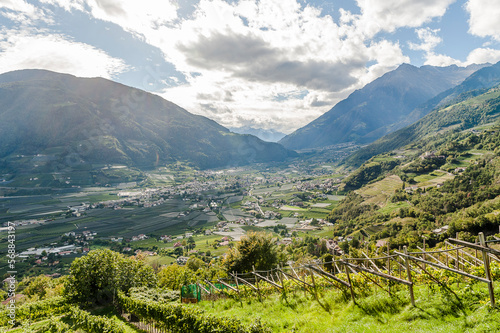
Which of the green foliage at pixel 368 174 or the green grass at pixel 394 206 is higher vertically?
the green foliage at pixel 368 174

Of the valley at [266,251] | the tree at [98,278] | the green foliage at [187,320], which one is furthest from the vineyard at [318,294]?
the tree at [98,278]

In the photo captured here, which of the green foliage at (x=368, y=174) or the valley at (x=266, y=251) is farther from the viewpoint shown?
the green foliage at (x=368, y=174)

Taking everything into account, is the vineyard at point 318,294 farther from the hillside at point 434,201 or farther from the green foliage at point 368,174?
the green foliage at point 368,174

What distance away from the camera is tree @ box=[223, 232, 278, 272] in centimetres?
3391

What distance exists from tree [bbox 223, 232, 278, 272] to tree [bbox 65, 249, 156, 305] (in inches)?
525

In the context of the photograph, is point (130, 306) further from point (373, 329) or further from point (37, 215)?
point (37, 215)

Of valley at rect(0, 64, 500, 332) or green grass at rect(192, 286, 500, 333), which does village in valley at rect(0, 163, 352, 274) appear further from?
green grass at rect(192, 286, 500, 333)

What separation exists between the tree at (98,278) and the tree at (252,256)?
13333 millimetres

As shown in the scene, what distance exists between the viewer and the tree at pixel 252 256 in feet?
111

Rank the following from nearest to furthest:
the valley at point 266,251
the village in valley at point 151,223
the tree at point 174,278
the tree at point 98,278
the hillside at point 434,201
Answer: the valley at point 266,251 < the tree at point 98,278 < the tree at point 174,278 < the hillside at point 434,201 < the village in valley at point 151,223

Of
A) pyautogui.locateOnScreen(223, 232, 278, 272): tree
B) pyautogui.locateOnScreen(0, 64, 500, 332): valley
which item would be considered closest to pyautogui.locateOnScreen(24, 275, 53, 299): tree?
A: pyautogui.locateOnScreen(0, 64, 500, 332): valley

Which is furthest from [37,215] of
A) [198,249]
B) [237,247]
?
[237,247]

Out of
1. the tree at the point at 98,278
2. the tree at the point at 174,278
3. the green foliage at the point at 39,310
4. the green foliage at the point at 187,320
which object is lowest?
the tree at the point at 174,278

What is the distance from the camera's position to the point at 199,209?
568ft
